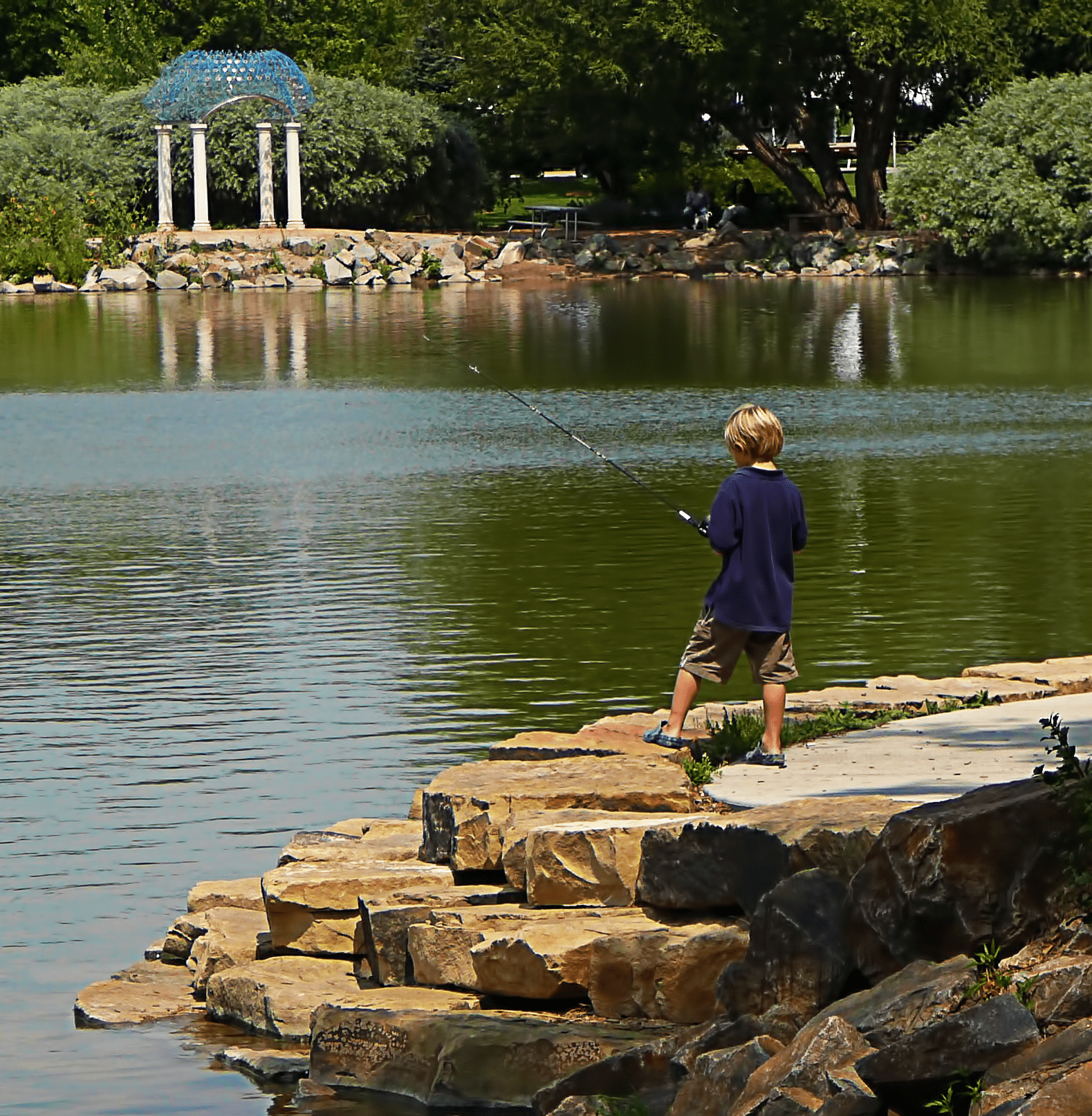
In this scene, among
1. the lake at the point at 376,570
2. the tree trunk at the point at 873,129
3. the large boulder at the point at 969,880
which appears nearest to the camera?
the large boulder at the point at 969,880

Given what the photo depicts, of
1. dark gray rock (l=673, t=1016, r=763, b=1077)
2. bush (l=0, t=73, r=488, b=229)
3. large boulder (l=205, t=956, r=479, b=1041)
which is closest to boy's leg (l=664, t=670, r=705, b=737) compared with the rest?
large boulder (l=205, t=956, r=479, b=1041)

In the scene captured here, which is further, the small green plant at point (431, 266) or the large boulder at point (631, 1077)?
the small green plant at point (431, 266)

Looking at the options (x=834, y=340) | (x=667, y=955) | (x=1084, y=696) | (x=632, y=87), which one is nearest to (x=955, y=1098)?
(x=667, y=955)

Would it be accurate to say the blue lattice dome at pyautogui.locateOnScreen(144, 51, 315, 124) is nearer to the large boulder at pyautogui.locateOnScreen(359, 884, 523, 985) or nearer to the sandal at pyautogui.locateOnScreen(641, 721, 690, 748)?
the sandal at pyautogui.locateOnScreen(641, 721, 690, 748)

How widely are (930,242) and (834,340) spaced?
20480mm

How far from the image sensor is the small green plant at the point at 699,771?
25.9 ft

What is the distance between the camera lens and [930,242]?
2112 inches

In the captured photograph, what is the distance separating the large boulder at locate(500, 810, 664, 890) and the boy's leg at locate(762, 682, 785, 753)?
873 millimetres

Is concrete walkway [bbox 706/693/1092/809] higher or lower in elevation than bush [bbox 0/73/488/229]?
lower

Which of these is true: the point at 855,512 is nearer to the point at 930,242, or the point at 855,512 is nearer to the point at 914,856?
the point at 914,856

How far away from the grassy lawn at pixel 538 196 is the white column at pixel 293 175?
8486 mm

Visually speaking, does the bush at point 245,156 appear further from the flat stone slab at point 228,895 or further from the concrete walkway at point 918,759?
the concrete walkway at point 918,759

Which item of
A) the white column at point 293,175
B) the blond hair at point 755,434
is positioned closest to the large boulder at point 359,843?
the blond hair at point 755,434

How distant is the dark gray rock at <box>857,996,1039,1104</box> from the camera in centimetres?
539
